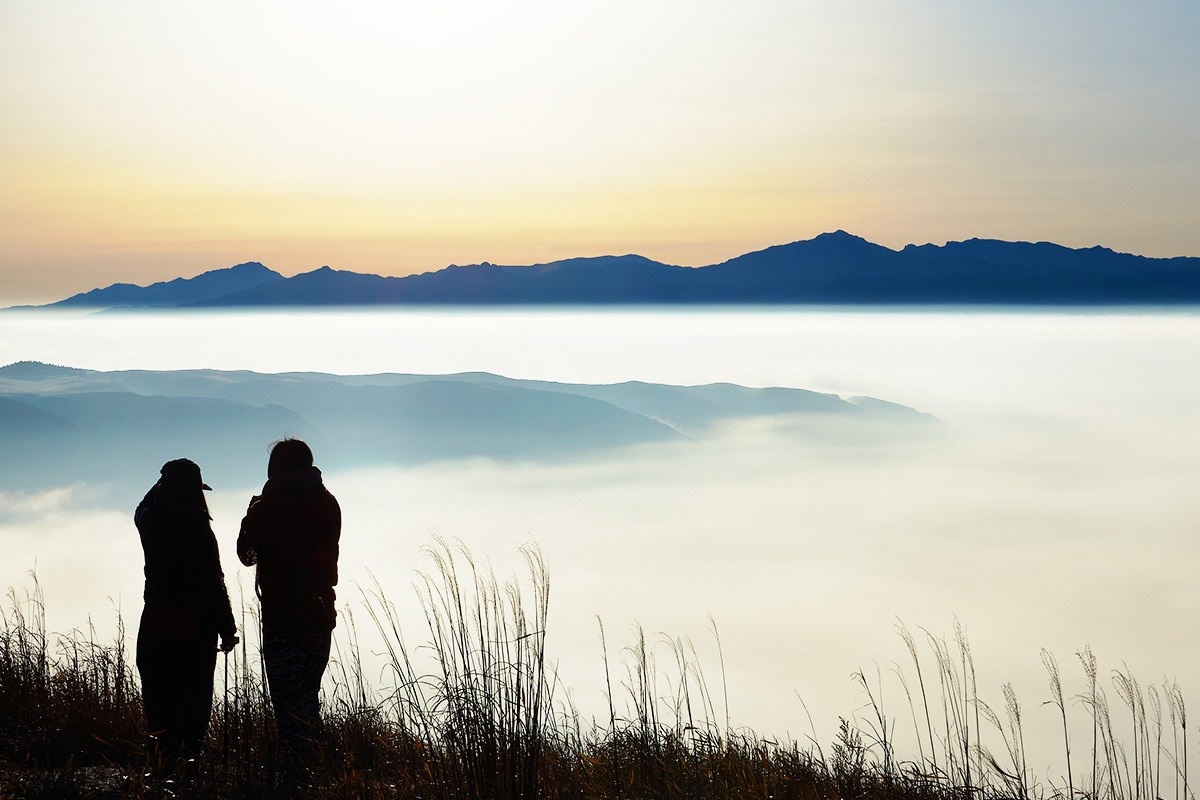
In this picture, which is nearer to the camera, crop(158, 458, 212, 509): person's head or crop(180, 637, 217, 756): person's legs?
crop(158, 458, 212, 509): person's head

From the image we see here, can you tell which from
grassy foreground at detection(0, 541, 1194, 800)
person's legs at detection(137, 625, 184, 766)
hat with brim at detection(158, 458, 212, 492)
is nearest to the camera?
grassy foreground at detection(0, 541, 1194, 800)

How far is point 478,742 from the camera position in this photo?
3.49 m

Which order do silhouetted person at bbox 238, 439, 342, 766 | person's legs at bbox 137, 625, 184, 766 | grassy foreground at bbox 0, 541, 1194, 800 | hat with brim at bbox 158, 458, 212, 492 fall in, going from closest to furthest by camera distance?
grassy foreground at bbox 0, 541, 1194, 800 → silhouetted person at bbox 238, 439, 342, 766 → hat with brim at bbox 158, 458, 212, 492 → person's legs at bbox 137, 625, 184, 766

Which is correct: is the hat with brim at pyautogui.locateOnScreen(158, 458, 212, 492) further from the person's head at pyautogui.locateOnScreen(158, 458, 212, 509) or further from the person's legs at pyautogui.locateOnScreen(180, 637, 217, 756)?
the person's legs at pyautogui.locateOnScreen(180, 637, 217, 756)

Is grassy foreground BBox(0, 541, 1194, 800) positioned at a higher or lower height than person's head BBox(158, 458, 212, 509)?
lower

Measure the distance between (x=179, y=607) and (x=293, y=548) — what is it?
69 centimetres

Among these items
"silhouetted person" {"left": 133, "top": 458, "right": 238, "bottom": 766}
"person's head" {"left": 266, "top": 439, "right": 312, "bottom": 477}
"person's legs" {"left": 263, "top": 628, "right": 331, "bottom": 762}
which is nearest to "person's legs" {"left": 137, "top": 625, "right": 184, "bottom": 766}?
"silhouetted person" {"left": 133, "top": 458, "right": 238, "bottom": 766}

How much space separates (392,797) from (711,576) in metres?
183

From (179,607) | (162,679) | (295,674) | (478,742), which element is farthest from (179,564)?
(478,742)

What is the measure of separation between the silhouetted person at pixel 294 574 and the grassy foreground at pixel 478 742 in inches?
5.0

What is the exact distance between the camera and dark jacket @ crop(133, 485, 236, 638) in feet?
14.9

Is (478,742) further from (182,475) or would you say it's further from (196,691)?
(182,475)

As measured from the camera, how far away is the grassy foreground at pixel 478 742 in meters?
3.51

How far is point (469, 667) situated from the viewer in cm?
370
